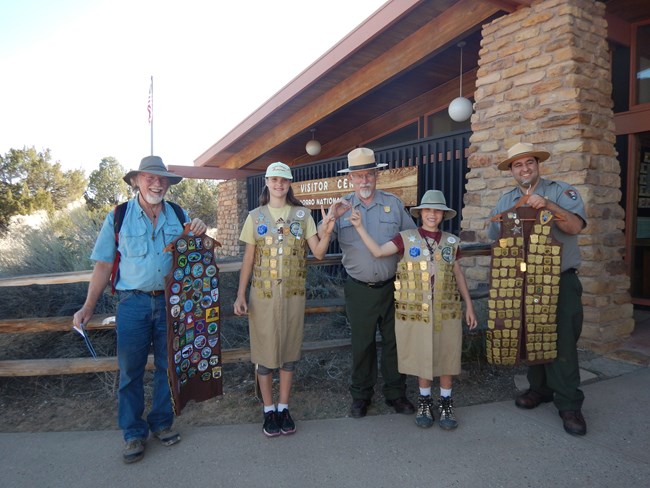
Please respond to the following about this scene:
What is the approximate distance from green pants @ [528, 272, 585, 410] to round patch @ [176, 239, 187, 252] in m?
2.53

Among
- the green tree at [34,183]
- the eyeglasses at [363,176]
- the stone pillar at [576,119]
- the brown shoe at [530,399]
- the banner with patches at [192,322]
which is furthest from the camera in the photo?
the green tree at [34,183]

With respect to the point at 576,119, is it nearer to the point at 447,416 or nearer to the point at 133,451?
the point at 447,416

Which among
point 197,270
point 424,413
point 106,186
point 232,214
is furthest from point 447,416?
point 106,186

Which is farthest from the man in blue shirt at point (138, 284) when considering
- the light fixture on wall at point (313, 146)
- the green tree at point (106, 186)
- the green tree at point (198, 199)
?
the green tree at point (106, 186)

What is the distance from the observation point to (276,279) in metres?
2.88

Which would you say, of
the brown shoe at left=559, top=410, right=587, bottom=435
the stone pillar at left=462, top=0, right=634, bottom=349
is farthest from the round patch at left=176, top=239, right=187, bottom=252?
the stone pillar at left=462, top=0, right=634, bottom=349

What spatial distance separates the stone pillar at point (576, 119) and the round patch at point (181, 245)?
345cm

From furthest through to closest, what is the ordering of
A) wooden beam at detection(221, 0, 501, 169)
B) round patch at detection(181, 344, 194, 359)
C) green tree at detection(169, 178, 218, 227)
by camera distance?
green tree at detection(169, 178, 218, 227) → wooden beam at detection(221, 0, 501, 169) → round patch at detection(181, 344, 194, 359)

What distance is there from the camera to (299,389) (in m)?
3.69

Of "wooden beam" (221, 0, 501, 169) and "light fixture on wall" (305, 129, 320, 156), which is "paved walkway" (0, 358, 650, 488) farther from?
"light fixture on wall" (305, 129, 320, 156)

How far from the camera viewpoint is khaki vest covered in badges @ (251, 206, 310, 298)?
2.89 meters

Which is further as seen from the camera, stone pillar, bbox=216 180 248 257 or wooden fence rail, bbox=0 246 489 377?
stone pillar, bbox=216 180 248 257

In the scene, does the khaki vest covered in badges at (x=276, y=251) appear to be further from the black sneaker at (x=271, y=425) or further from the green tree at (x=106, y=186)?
the green tree at (x=106, y=186)

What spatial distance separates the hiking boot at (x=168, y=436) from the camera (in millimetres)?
2807
